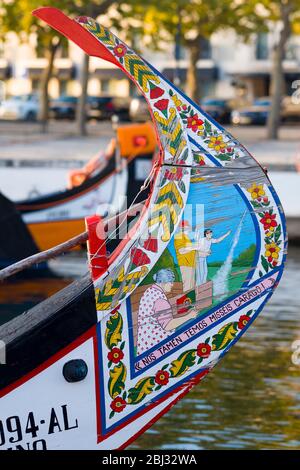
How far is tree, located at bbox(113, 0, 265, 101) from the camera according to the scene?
3738cm

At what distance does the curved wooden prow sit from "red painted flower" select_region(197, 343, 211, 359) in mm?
1541

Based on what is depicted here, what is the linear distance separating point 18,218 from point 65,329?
981 centimetres

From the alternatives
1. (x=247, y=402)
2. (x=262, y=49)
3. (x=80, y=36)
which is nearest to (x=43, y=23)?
(x=262, y=49)

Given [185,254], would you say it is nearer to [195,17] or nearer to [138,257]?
[138,257]

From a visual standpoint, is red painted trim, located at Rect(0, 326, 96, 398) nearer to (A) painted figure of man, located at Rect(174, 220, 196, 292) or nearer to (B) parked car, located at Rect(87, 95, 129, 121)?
(A) painted figure of man, located at Rect(174, 220, 196, 292)

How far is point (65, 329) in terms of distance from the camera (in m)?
7.10

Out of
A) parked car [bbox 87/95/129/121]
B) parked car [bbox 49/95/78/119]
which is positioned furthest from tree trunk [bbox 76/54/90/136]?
parked car [bbox 49/95/78/119]

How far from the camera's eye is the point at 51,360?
709 centimetres

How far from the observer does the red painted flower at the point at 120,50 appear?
7.14 metres

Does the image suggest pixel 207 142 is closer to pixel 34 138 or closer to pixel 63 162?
pixel 63 162

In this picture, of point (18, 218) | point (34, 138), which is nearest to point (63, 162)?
point (18, 218)

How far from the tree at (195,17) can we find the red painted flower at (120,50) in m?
28.8

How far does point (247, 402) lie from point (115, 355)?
3995 millimetres

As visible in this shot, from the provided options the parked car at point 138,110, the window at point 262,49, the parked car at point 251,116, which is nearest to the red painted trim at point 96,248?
the parked car at point 138,110
